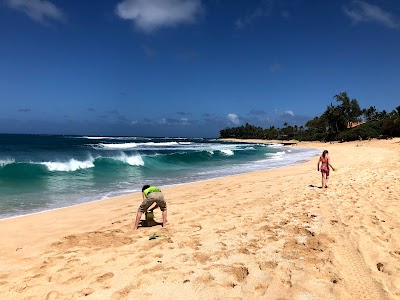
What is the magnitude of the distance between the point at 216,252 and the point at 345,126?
81896 mm

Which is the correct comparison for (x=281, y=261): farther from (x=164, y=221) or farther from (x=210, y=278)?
(x=164, y=221)

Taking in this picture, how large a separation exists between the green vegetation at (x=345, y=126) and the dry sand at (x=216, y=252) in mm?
50096

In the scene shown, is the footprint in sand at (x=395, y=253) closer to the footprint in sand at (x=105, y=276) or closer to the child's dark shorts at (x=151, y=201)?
the footprint in sand at (x=105, y=276)

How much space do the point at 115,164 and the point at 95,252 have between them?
18.0 meters

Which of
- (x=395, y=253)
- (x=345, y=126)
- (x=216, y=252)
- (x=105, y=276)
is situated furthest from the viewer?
(x=345, y=126)

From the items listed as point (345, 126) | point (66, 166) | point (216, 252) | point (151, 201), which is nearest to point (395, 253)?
point (216, 252)

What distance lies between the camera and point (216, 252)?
4.75 meters

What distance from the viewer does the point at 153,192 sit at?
6699mm

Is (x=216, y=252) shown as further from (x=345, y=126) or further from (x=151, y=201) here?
(x=345, y=126)

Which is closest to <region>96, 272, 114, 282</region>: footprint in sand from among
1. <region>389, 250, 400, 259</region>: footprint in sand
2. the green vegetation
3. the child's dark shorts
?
the child's dark shorts

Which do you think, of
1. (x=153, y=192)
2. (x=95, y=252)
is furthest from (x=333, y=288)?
(x=153, y=192)

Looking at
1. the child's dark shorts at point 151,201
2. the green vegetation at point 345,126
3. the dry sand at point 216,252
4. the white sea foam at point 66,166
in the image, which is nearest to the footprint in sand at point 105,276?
the dry sand at point 216,252

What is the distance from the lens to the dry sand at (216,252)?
363 centimetres

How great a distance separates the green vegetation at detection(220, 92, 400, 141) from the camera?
5441cm
